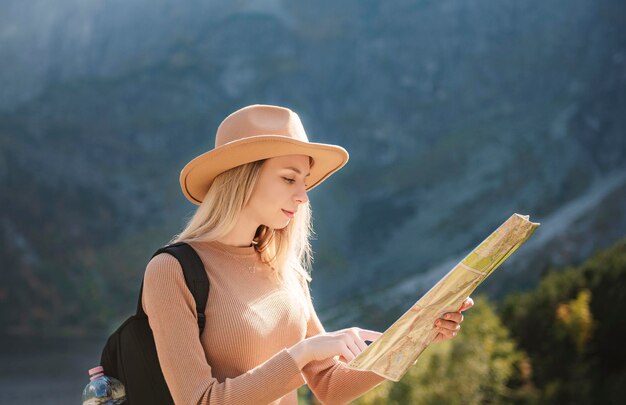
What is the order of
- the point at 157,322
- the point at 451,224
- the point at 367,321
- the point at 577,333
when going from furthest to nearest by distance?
the point at 451,224 → the point at 367,321 → the point at 577,333 → the point at 157,322

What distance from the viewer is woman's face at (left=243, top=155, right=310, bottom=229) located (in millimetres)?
1706

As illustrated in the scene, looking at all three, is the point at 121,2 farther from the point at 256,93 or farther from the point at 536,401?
the point at 536,401

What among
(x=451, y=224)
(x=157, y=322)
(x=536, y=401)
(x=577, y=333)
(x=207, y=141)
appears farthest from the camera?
(x=207, y=141)

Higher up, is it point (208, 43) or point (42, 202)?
point (208, 43)

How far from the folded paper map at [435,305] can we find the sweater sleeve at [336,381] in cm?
29

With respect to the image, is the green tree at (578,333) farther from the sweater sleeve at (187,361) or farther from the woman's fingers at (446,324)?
the sweater sleeve at (187,361)

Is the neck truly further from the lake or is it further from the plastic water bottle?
the lake

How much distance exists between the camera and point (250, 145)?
1.67 metres

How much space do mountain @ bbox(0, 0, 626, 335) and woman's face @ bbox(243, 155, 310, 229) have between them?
34110 millimetres

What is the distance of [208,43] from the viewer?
45438 mm

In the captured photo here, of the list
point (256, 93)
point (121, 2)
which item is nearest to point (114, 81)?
point (121, 2)

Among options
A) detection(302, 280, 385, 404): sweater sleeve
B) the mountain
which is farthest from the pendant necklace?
the mountain

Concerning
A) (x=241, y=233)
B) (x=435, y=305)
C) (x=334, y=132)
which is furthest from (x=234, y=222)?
(x=334, y=132)

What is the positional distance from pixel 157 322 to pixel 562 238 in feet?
118
